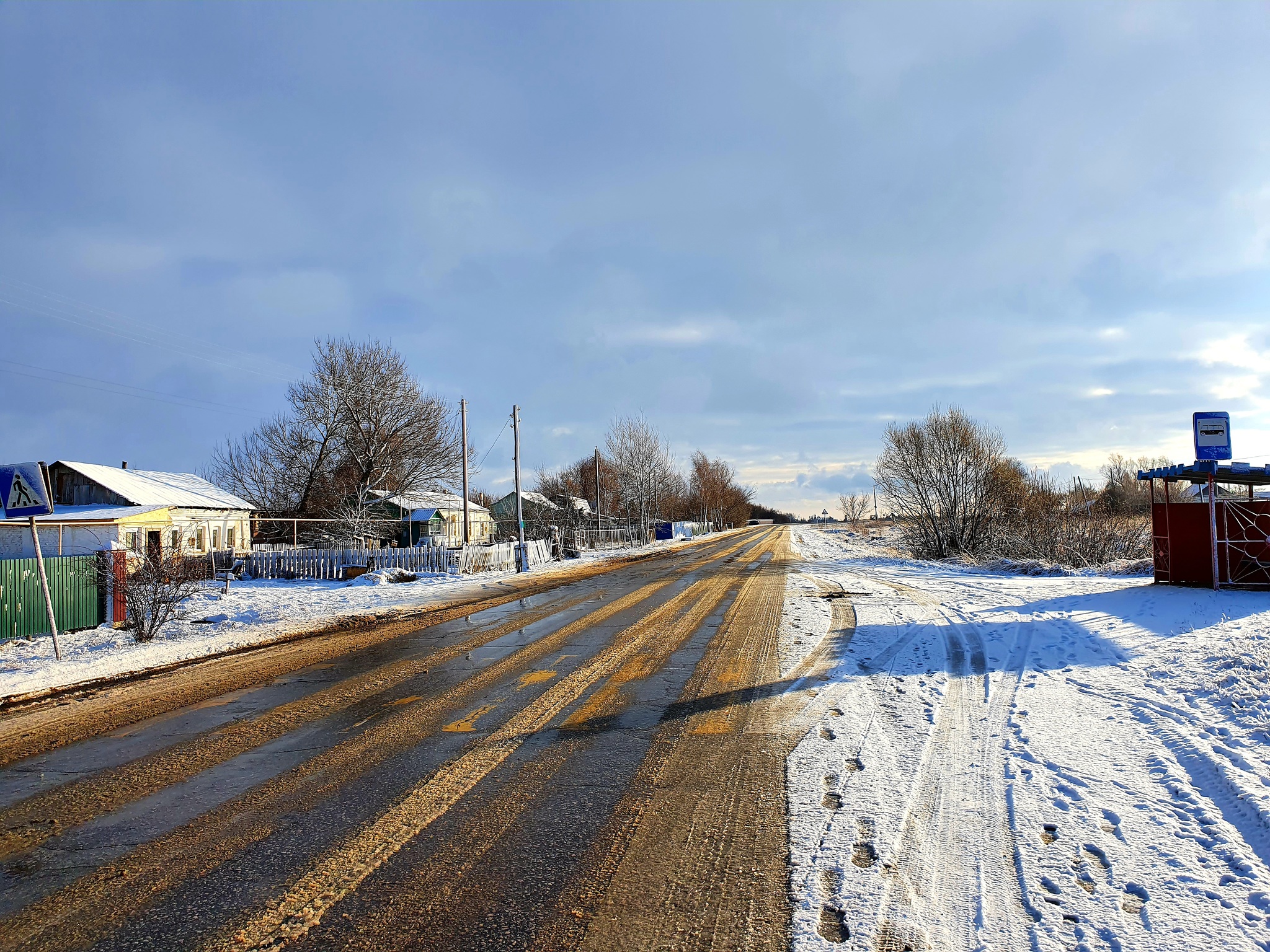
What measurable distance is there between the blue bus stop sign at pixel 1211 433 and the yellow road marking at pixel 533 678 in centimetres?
1314

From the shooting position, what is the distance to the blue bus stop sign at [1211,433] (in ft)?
42.5

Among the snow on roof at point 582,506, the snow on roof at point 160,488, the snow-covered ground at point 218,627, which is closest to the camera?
the snow-covered ground at point 218,627

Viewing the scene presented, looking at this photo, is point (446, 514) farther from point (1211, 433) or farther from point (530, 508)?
point (1211, 433)

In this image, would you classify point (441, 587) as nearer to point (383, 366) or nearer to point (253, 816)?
point (253, 816)

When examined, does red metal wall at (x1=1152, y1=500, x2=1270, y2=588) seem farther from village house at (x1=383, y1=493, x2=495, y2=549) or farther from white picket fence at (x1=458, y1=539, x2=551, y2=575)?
village house at (x1=383, y1=493, x2=495, y2=549)

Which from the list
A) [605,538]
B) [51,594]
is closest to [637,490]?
[605,538]

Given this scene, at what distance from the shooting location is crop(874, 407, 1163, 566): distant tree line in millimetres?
24016

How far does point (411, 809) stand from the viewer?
14.1 ft

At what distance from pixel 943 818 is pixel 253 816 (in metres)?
4.25

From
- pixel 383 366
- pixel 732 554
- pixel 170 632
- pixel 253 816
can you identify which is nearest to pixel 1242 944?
pixel 253 816

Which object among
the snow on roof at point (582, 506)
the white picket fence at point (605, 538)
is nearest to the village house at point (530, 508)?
the snow on roof at point (582, 506)

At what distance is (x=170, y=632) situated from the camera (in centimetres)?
1233

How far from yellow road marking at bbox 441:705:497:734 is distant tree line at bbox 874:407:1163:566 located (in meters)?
23.1

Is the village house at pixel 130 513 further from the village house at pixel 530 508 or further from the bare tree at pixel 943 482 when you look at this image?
the bare tree at pixel 943 482
